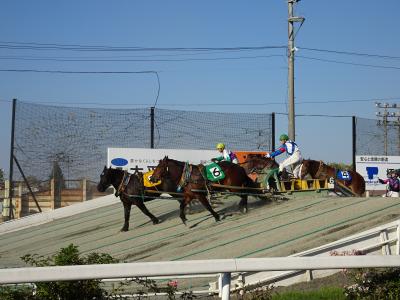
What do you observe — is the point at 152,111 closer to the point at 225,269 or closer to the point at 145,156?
the point at 145,156

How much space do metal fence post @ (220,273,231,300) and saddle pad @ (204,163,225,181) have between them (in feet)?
43.0

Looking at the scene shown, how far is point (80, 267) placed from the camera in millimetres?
5148

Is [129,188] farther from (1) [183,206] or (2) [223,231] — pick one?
(2) [223,231]

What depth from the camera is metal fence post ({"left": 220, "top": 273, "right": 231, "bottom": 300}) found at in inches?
223

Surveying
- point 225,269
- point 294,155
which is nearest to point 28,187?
point 294,155

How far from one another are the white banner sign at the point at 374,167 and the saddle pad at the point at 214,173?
991 centimetres

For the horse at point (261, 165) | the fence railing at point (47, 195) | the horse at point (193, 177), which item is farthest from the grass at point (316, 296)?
the fence railing at point (47, 195)

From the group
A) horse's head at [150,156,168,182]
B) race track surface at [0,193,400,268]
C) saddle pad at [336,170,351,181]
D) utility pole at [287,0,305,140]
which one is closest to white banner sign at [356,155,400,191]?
utility pole at [287,0,305,140]

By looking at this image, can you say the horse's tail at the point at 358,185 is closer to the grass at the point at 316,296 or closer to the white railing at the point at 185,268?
the grass at the point at 316,296

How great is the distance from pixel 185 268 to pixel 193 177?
43.8 feet

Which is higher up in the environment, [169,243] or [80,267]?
[80,267]

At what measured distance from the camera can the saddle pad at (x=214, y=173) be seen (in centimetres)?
1883

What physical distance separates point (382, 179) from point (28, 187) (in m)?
14.5

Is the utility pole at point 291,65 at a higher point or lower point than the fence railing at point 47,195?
higher
